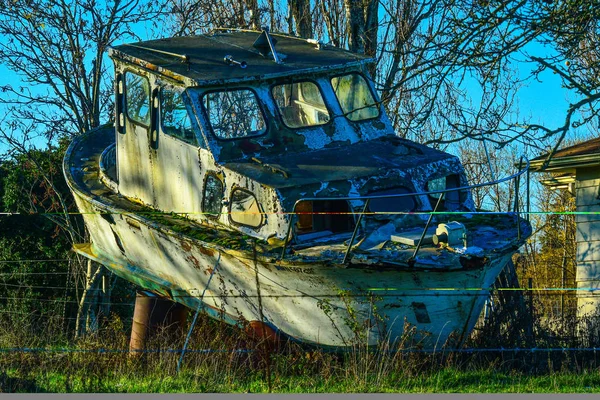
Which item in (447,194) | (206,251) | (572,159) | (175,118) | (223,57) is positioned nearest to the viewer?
(206,251)

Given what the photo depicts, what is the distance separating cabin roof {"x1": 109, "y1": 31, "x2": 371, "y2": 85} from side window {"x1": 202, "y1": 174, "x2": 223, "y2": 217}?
45.9 inches

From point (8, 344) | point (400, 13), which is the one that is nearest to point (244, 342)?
point (8, 344)

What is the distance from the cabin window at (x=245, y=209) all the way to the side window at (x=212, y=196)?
227 millimetres

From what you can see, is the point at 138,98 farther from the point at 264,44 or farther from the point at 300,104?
the point at 300,104

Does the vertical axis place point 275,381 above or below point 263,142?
below

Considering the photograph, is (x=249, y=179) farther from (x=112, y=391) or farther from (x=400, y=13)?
(x=400, y=13)

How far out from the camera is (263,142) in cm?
1074

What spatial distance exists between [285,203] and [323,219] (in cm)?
66

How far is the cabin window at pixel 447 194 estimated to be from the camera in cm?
1045

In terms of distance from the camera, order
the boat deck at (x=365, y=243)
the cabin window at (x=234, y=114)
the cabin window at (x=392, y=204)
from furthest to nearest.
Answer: the cabin window at (x=234, y=114) → the cabin window at (x=392, y=204) → the boat deck at (x=365, y=243)

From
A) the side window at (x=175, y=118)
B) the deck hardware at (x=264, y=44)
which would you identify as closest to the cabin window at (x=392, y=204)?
the side window at (x=175, y=118)

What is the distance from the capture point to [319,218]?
9.93m

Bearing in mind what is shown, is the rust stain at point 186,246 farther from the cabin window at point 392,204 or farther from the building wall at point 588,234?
the building wall at point 588,234

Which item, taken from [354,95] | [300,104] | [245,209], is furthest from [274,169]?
[354,95]
